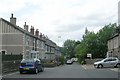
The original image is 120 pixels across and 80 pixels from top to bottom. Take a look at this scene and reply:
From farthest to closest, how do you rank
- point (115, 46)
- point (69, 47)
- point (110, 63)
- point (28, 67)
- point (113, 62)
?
1. point (69, 47)
2. point (115, 46)
3. point (110, 63)
4. point (113, 62)
5. point (28, 67)

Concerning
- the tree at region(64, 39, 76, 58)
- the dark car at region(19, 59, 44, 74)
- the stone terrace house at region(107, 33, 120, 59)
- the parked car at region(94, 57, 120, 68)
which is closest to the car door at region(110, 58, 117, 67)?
the parked car at region(94, 57, 120, 68)

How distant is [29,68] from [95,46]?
6022 centimetres

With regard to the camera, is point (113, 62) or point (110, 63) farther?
point (110, 63)

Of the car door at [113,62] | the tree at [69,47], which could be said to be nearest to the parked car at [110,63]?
the car door at [113,62]

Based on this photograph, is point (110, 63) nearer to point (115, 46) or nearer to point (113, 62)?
point (113, 62)

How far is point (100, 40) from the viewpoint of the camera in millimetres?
92438

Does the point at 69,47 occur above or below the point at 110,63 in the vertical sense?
above

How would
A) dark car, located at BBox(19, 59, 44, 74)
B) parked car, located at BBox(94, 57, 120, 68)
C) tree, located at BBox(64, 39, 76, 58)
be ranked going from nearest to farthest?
dark car, located at BBox(19, 59, 44, 74) < parked car, located at BBox(94, 57, 120, 68) < tree, located at BBox(64, 39, 76, 58)

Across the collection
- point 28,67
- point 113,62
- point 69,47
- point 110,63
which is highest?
point 69,47

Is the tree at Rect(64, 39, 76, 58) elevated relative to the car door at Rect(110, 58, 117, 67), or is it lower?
elevated

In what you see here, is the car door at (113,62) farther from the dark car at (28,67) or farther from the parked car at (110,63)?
the dark car at (28,67)

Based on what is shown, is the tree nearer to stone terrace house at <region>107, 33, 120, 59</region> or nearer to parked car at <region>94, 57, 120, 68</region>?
stone terrace house at <region>107, 33, 120, 59</region>

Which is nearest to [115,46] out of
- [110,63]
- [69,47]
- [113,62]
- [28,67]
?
[110,63]

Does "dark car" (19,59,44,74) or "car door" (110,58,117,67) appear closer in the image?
"dark car" (19,59,44,74)
